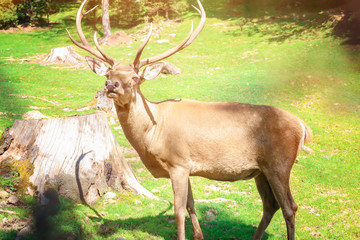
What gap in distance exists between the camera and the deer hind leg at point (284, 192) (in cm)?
546

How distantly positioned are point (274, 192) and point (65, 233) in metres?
3.12

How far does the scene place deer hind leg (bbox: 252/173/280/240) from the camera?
6062 mm

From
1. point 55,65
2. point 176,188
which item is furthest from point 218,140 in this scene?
point 55,65

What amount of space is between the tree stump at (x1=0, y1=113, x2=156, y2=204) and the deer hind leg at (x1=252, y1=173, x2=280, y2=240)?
270 centimetres

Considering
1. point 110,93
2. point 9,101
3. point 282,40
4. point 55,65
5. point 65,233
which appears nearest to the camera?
point 110,93

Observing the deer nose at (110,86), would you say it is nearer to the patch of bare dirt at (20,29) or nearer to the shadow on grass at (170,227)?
the shadow on grass at (170,227)

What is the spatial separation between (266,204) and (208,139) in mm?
1569

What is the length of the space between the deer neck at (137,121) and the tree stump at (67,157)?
1.47m

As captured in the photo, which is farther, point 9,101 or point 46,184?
point 9,101

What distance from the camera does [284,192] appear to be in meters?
5.53

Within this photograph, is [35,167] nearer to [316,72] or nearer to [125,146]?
[125,146]

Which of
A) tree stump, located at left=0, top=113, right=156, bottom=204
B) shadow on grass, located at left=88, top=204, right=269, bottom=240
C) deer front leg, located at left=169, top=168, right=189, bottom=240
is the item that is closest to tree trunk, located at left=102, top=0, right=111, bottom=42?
tree stump, located at left=0, top=113, right=156, bottom=204

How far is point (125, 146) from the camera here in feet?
33.8

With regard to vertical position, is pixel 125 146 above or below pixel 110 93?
below
